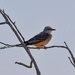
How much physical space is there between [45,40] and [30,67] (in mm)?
7867

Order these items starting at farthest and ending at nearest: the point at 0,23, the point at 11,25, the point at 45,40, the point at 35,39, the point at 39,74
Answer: the point at 45,40
the point at 35,39
the point at 0,23
the point at 11,25
the point at 39,74

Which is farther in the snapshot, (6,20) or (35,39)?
(35,39)

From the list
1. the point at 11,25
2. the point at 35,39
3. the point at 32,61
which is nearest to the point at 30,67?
the point at 32,61

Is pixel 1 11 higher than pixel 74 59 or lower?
higher

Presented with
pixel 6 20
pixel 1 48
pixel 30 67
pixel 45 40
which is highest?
pixel 6 20

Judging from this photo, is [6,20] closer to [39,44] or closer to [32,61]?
[32,61]

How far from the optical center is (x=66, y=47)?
3.46 m

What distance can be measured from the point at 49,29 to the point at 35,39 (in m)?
2.06

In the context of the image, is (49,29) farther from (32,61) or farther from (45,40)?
(32,61)

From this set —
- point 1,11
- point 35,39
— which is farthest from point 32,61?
point 35,39

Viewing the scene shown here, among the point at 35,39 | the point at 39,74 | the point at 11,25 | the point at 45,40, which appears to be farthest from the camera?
the point at 45,40

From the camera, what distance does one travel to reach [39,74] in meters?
3.03

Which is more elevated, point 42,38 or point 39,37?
point 39,37

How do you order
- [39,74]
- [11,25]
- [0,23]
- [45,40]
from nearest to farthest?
[39,74]
[11,25]
[0,23]
[45,40]
